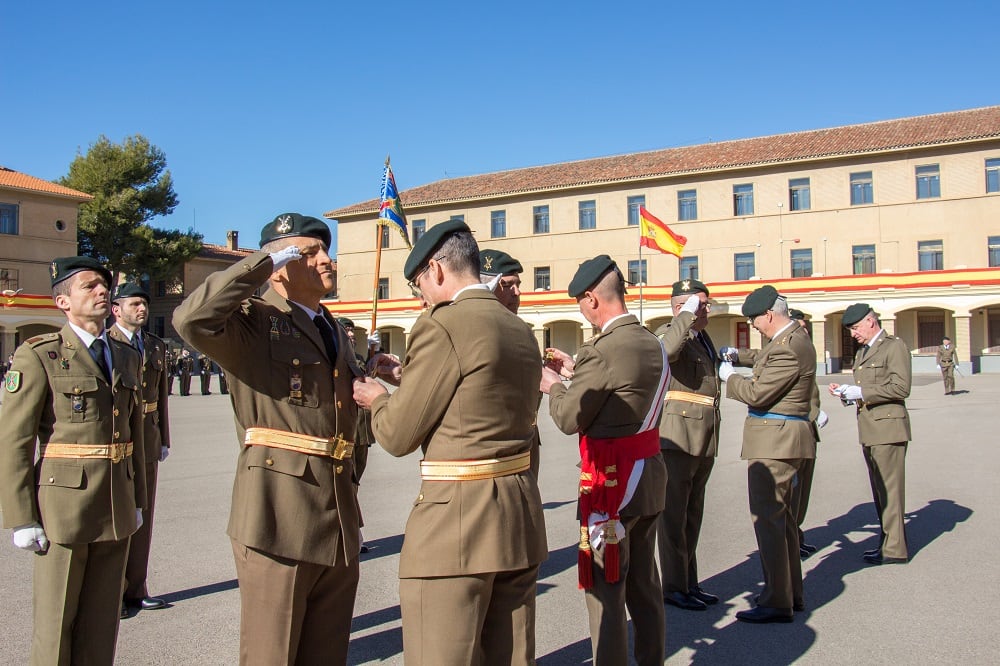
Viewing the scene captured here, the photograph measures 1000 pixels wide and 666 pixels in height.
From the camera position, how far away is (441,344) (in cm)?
253

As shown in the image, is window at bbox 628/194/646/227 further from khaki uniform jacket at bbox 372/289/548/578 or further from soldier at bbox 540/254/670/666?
khaki uniform jacket at bbox 372/289/548/578

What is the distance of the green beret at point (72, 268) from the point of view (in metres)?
3.80

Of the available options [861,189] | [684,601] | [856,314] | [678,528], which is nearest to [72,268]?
[678,528]

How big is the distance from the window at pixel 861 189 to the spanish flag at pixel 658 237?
9.57m

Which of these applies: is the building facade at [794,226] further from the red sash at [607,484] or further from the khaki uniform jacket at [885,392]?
the red sash at [607,484]

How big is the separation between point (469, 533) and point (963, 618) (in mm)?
3967

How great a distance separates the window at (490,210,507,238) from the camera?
46.5 metres

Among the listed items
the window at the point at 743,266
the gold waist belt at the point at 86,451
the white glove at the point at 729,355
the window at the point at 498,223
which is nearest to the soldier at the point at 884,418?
the white glove at the point at 729,355

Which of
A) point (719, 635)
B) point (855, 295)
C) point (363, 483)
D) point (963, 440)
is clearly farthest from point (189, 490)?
point (855, 295)

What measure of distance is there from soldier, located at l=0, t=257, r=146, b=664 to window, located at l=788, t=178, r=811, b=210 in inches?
1573

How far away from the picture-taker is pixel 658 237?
117 ft

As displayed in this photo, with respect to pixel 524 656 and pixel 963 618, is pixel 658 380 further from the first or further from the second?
pixel 963 618

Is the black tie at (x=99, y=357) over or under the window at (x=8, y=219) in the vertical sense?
under

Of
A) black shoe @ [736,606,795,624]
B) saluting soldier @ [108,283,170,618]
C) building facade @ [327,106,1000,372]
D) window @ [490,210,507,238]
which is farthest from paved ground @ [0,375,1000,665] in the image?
window @ [490,210,507,238]
